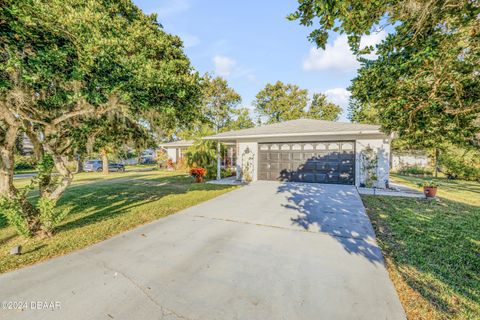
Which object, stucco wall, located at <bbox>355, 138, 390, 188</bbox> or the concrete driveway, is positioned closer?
the concrete driveway

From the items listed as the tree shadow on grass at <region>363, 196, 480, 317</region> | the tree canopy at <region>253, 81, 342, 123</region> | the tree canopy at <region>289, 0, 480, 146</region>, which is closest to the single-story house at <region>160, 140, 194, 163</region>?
the tree canopy at <region>253, 81, 342, 123</region>

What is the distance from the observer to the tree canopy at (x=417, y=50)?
2.72 metres

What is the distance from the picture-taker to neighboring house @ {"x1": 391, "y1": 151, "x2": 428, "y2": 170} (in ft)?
62.3

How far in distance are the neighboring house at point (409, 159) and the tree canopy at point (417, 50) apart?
64.0 ft

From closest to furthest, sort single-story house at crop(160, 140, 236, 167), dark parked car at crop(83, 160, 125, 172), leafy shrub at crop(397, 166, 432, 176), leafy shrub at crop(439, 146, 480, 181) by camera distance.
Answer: leafy shrub at crop(439, 146, 480, 181) → single-story house at crop(160, 140, 236, 167) → leafy shrub at crop(397, 166, 432, 176) → dark parked car at crop(83, 160, 125, 172)

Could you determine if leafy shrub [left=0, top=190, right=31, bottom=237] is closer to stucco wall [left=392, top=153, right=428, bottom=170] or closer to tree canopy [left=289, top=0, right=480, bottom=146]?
tree canopy [left=289, top=0, right=480, bottom=146]

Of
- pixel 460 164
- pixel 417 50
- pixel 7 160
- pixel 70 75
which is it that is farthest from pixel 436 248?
pixel 460 164

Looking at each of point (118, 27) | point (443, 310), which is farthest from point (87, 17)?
point (443, 310)

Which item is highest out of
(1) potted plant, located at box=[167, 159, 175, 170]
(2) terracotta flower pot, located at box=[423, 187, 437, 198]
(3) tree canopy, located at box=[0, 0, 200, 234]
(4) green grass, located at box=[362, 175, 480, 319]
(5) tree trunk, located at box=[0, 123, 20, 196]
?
(3) tree canopy, located at box=[0, 0, 200, 234]

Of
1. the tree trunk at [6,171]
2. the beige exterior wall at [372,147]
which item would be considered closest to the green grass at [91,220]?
the tree trunk at [6,171]

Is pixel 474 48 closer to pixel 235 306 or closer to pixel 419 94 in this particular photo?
pixel 419 94

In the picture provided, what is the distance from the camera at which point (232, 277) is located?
290cm

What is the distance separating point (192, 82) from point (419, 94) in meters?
4.58

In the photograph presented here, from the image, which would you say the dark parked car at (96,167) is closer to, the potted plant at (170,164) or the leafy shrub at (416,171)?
the potted plant at (170,164)
